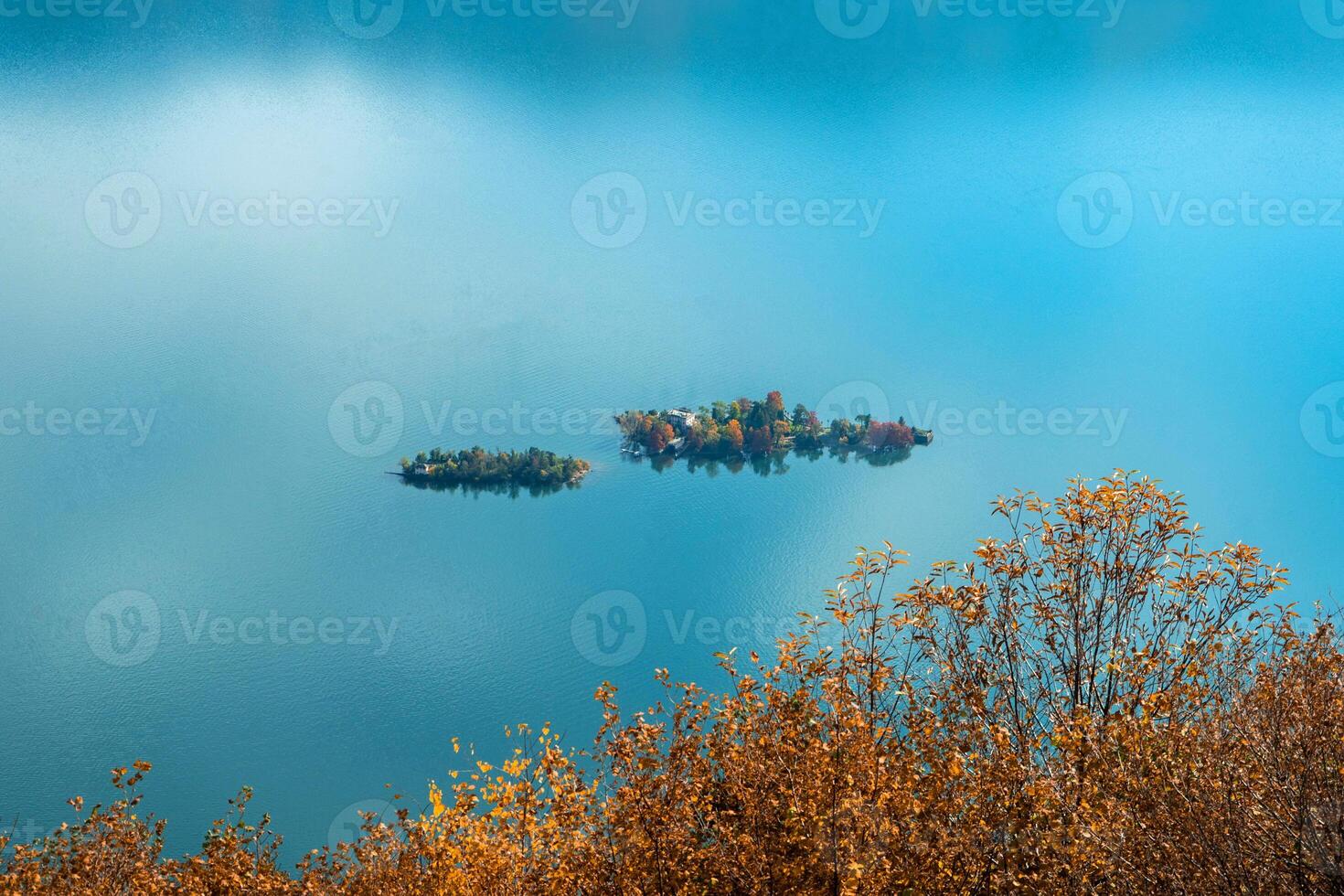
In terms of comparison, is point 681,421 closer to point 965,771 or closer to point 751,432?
point 751,432

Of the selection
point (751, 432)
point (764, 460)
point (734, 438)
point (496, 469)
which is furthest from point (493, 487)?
point (764, 460)

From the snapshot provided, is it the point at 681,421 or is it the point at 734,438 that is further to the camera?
the point at 681,421

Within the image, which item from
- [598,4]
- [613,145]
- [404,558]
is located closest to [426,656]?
[404,558]

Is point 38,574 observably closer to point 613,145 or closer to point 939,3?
point 613,145

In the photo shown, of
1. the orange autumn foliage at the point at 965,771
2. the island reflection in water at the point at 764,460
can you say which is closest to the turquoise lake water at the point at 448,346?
the island reflection in water at the point at 764,460

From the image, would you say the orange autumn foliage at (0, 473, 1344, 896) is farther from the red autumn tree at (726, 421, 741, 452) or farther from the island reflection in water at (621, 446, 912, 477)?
the red autumn tree at (726, 421, 741, 452)

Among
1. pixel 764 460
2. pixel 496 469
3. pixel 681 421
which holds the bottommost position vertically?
pixel 496 469
